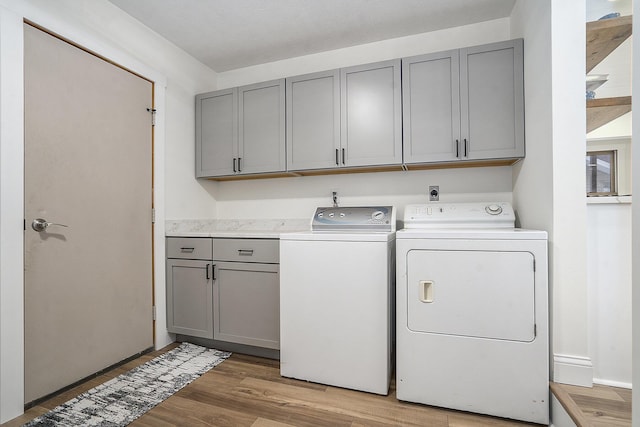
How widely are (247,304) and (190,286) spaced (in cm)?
52

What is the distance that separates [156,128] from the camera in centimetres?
242

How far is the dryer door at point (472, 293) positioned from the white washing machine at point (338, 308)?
0.58ft

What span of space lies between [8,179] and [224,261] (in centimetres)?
126

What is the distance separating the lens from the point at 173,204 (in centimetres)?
261

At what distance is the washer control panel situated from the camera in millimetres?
2148

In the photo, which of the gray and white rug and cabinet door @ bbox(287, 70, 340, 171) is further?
cabinet door @ bbox(287, 70, 340, 171)

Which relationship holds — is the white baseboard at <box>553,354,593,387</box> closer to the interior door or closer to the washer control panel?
the washer control panel

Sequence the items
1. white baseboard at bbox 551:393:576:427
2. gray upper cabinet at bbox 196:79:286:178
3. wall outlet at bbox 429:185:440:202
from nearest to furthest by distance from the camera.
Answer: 1. white baseboard at bbox 551:393:576:427
2. wall outlet at bbox 429:185:440:202
3. gray upper cabinet at bbox 196:79:286:178

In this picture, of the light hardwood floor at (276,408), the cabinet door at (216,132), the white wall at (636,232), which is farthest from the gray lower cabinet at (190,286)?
the white wall at (636,232)

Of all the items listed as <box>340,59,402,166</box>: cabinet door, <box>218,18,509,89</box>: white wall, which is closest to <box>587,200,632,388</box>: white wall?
<box>340,59,402,166</box>: cabinet door

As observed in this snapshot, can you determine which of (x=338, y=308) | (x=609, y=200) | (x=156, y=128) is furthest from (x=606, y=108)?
(x=156, y=128)

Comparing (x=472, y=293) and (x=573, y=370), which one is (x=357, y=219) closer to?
(x=472, y=293)

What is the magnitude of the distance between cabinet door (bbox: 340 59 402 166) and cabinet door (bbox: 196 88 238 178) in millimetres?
982

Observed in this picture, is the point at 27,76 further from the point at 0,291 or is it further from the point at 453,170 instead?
the point at 453,170
